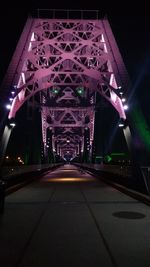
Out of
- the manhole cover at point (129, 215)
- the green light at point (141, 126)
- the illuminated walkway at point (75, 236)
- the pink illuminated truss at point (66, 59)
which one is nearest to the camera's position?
the illuminated walkway at point (75, 236)

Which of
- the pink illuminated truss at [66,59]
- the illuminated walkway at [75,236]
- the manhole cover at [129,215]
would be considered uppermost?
the pink illuminated truss at [66,59]

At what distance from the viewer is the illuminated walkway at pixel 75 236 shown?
584cm

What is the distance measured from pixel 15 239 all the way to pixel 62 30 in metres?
38.3

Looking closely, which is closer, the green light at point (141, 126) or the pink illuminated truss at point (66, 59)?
the green light at point (141, 126)

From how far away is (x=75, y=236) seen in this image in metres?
7.61

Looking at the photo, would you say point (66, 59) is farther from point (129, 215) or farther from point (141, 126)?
point (129, 215)

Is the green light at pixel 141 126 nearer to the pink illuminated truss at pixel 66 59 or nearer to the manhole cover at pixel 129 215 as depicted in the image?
the pink illuminated truss at pixel 66 59

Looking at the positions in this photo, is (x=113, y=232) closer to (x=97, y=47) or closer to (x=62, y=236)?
(x=62, y=236)

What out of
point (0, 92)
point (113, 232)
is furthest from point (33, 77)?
point (113, 232)

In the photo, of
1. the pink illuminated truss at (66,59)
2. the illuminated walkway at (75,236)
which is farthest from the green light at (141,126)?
the illuminated walkway at (75,236)

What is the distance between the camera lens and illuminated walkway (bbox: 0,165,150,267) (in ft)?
19.2

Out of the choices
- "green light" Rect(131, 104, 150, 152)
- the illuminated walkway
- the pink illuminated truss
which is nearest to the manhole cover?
the illuminated walkway

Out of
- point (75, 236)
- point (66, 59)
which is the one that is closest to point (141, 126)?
point (66, 59)

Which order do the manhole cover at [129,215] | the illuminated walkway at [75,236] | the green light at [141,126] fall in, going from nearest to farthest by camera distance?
the illuminated walkway at [75,236]
the manhole cover at [129,215]
the green light at [141,126]
